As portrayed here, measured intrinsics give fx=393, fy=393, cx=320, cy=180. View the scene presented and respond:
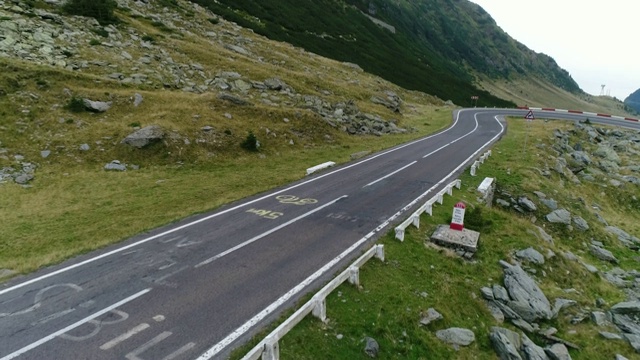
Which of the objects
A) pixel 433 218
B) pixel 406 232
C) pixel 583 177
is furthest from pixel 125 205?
pixel 583 177

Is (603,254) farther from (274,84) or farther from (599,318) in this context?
(274,84)

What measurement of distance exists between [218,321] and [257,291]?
1.53 metres

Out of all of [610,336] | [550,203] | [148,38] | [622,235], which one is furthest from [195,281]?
[148,38]

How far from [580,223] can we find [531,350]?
45.1 feet

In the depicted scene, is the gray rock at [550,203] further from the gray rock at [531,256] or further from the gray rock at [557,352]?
the gray rock at [557,352]

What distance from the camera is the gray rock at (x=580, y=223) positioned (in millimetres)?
20667

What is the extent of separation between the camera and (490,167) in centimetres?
2583

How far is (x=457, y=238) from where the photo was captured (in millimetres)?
14492

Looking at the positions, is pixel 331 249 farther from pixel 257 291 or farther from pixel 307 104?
pixel 307 104

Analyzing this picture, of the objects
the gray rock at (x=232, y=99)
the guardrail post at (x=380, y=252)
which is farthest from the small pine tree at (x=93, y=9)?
the guardrail post at (x=380, y=252)

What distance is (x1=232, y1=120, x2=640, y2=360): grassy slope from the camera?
895 cm

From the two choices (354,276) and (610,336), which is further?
(610,336)

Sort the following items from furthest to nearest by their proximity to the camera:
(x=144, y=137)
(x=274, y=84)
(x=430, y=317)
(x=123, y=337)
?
(x=274, y=84)
(x=144, y=137)
(x=430, y=317)
(x=123, y=337)

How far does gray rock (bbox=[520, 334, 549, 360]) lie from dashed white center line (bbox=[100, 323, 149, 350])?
9330 millimetres
